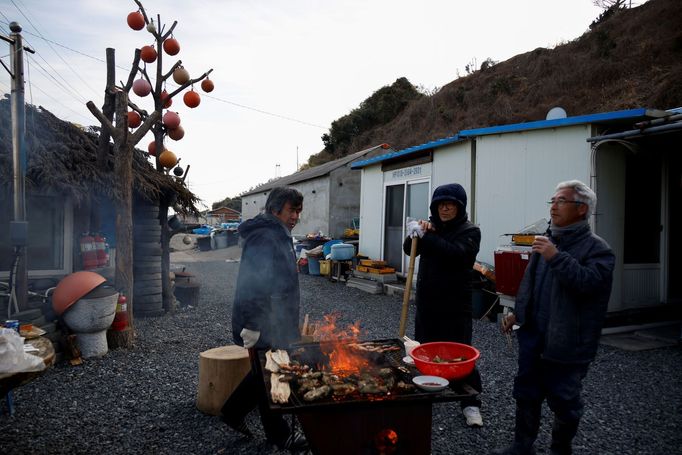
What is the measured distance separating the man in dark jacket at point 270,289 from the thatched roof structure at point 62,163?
4847 millimetres

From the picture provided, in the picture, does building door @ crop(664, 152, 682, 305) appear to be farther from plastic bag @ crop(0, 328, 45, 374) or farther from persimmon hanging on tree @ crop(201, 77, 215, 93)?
plastic bag @ crop(0, 328, 45, 374)

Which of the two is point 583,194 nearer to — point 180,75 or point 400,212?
point 180,75

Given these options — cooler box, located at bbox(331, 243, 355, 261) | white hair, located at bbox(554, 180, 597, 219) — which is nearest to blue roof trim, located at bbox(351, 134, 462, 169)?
cooler box, located at bbox(331, 243, 355, 261)

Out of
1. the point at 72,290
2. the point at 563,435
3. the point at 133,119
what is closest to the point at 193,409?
the point at 72,290

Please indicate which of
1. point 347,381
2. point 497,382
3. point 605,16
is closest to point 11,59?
point 347,381

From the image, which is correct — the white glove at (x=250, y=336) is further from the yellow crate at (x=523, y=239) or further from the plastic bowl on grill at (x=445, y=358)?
the yellow crate at (x=523, y=239)

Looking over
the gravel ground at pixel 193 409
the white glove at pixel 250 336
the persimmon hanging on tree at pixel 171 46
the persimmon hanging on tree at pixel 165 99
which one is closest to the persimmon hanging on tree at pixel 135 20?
the persimmon hanging on tree at pixel 171 46

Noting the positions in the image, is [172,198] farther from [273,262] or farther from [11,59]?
[273,262]

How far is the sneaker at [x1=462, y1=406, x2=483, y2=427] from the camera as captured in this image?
390 cm

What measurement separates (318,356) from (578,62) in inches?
1035

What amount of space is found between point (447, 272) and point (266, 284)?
1690mm

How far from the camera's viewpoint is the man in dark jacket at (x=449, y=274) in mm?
3816

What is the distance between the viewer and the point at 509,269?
7.47 meters

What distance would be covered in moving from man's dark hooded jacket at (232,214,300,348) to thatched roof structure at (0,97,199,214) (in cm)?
486
